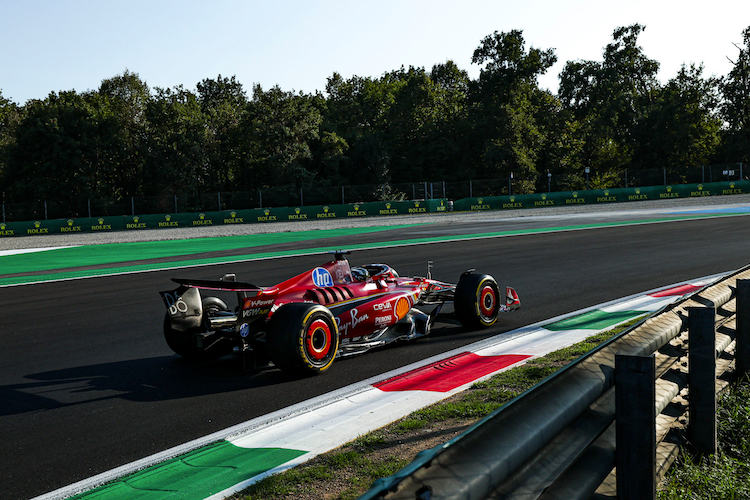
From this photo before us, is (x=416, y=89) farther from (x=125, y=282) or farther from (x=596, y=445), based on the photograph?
(x=596, y=445)

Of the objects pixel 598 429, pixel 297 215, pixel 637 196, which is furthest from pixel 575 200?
pixel 598 429

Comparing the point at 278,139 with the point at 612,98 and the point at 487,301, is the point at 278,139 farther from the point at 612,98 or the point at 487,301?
the point at 487,301

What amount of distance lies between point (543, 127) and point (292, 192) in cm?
2639

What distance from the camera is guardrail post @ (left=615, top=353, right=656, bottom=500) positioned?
2.37m

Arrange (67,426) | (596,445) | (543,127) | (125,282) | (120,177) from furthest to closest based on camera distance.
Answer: (543,127) → (120,177) → (125,282) → (67,426) → (596,445)

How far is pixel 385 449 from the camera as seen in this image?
4.00 meters

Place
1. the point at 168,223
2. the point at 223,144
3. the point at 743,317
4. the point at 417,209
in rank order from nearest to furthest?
1. the point at 743,317
2. the point at 168,223
3. the point at 417,209
4. the point at 223,144

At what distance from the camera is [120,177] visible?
54500mm

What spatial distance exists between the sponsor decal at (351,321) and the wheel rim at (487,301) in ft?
5.55

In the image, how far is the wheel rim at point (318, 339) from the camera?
604cm

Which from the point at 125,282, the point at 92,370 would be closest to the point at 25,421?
the point at 92,370

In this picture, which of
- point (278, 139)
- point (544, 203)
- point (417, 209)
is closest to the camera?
point (417, 209)

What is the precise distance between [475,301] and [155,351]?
3.86 m

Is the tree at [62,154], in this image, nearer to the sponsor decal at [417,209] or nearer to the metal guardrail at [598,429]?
the sponsor decal at [417,209]
